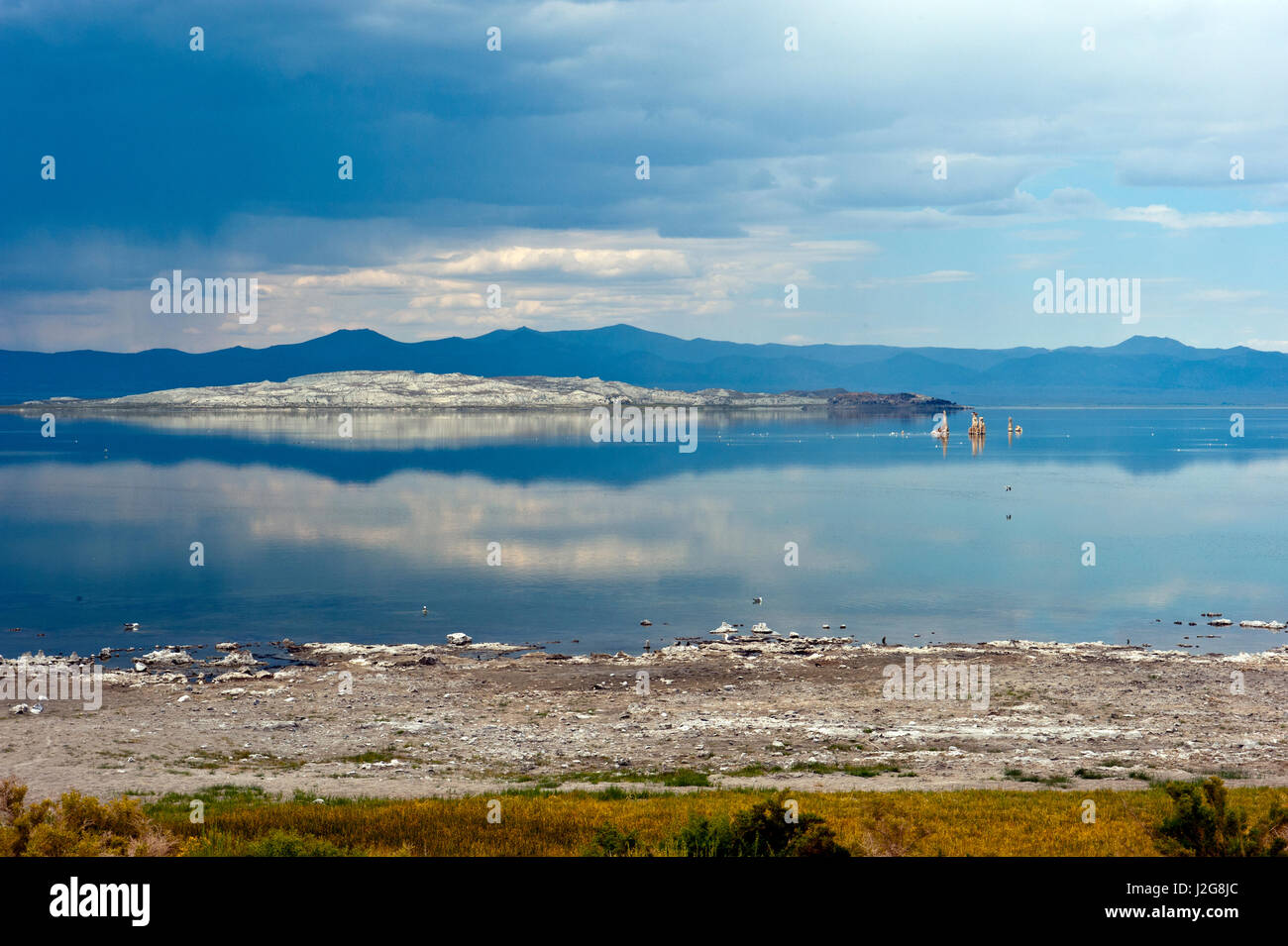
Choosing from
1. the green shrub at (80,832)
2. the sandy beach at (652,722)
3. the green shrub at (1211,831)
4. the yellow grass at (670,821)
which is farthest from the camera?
the sandy beach at (652,722)

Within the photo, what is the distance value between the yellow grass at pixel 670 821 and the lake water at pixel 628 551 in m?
20.4

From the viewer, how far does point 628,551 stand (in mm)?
58250

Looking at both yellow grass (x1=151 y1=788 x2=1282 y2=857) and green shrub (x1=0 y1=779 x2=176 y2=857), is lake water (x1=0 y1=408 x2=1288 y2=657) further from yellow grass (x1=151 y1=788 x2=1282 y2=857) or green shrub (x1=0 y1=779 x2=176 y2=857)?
green shrub (x1=0 y1=779 x2=176 y2=857)

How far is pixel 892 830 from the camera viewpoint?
548 inches

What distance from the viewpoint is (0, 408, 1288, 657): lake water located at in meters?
40.9

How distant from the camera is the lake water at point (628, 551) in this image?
1610 inches

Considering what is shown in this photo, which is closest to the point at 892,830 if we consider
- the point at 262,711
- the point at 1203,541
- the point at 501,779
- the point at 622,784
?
the point at 622,784

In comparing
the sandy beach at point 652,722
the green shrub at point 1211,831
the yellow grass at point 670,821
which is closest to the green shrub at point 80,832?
the yellow grass at point 670,821

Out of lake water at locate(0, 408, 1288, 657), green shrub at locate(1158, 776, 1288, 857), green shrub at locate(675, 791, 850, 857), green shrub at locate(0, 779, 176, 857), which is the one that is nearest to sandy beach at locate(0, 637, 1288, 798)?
lake water at locate(0, 408, 1288, 657)

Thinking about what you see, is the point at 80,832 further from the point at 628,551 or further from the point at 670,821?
the point at 628,551

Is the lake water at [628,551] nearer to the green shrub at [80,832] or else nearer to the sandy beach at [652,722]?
the sandy beach at [652,722]

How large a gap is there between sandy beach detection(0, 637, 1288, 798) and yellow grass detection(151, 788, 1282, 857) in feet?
7.26
